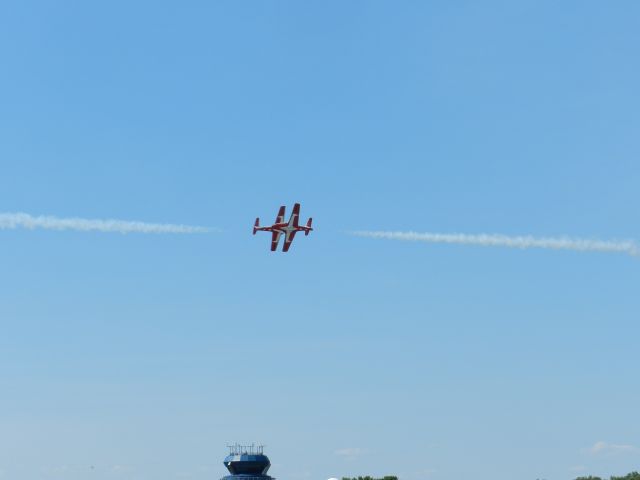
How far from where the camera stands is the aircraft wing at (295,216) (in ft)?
643

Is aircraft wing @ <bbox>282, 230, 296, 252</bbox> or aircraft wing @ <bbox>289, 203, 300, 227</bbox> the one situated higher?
aircraft wing @ <bbox>289, 203, 300, 227</bbox>

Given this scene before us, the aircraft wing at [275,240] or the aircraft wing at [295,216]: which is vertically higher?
the aircraft wing at [295,216]

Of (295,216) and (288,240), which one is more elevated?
(295,216)

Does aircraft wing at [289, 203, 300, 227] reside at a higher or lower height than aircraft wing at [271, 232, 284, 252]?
higher

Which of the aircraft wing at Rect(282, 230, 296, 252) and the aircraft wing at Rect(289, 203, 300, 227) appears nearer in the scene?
the aircraft wing at Rect(289, 203, 300, 227)

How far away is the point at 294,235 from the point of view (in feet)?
645

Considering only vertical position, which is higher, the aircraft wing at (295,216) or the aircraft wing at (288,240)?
the aircraft wing at (295,216)

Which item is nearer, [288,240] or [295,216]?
[295,216]

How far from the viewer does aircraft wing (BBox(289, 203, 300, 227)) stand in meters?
196

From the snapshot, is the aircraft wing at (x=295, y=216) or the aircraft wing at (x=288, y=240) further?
the aircraft wing at (x=288, y=240)

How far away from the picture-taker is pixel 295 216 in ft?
643
